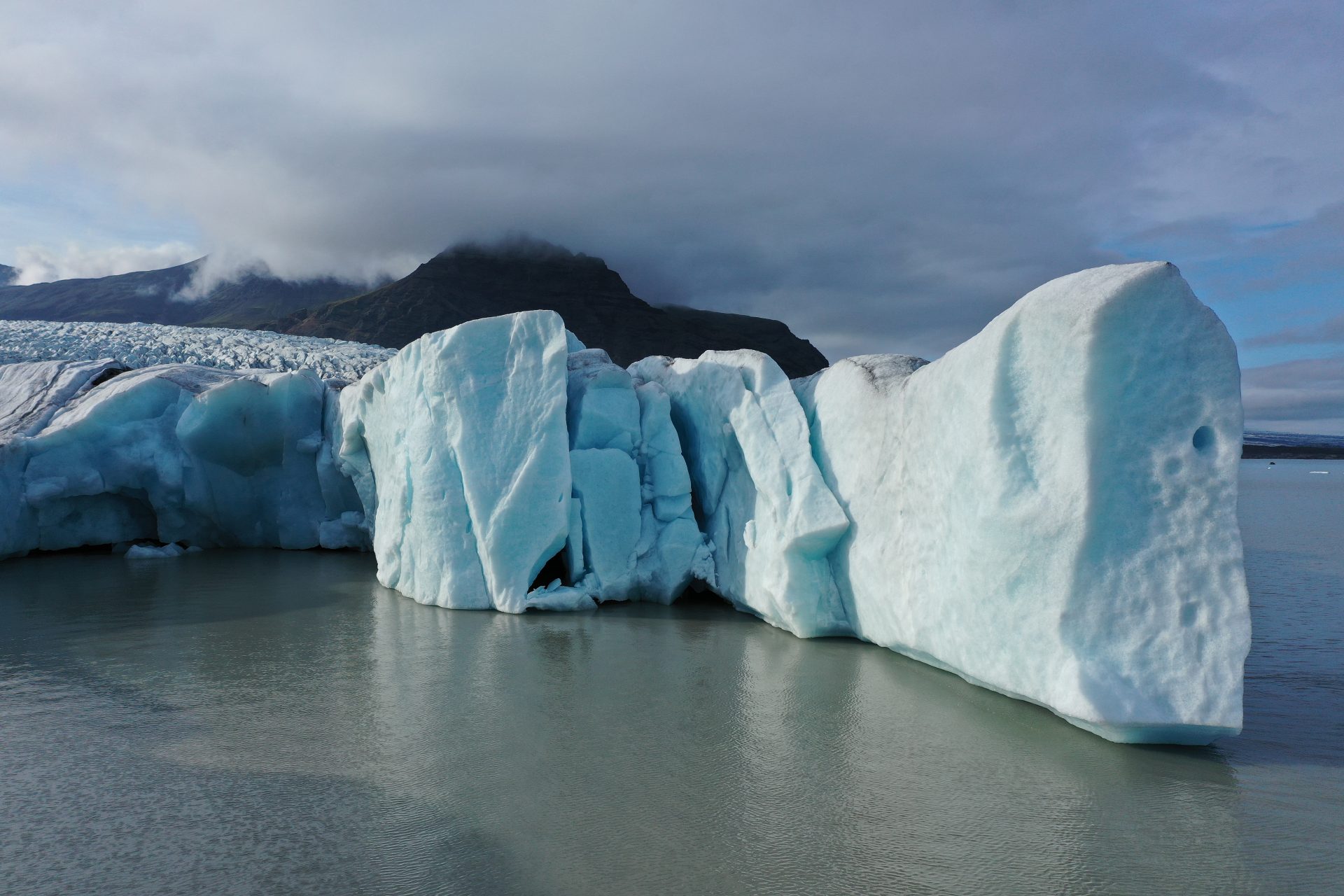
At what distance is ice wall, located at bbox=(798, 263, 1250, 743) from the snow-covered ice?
659 inches

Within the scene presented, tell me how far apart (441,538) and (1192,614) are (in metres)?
7.02

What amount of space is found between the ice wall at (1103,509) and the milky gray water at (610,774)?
1.31 feet

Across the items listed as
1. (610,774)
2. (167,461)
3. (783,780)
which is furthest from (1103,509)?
(167,461)

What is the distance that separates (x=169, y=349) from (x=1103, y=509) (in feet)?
72.0

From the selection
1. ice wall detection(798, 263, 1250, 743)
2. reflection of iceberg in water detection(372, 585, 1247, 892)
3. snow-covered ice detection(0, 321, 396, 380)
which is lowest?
reflection of iceberg in water detection(372, 585, 1247, 892)

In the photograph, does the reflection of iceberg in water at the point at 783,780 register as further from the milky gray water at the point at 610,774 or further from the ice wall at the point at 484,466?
the ice wall at the point at 484,466

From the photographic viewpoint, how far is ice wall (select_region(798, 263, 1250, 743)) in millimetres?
4578

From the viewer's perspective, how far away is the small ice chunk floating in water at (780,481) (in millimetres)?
4746

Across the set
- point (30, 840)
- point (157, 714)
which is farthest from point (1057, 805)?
point (157, 714)

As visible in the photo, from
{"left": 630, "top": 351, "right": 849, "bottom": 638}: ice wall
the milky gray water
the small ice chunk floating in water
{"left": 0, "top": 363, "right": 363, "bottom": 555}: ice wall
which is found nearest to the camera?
the milky gray water

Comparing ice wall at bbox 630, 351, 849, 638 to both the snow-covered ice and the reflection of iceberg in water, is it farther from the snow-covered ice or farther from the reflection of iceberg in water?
the snow-covered ice

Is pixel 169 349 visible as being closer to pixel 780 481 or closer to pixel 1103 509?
pixel 780 481

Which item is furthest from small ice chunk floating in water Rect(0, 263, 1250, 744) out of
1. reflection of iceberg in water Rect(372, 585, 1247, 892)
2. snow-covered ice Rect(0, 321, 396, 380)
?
snow-covered ice Rect(0, 321, 396, 380)

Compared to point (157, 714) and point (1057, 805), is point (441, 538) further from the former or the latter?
point (1057, 805)
